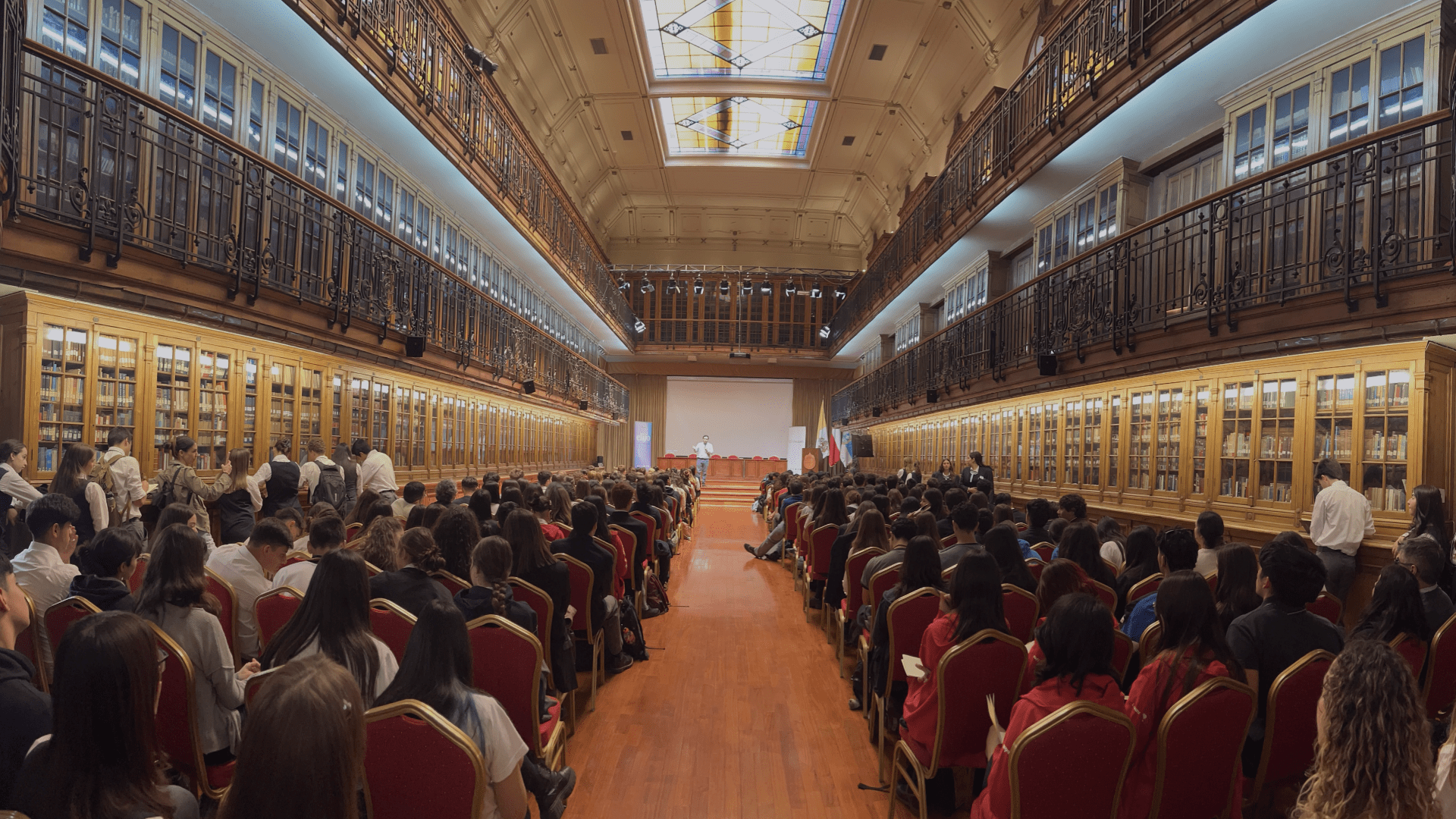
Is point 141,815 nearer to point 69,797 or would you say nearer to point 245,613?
point 69,797

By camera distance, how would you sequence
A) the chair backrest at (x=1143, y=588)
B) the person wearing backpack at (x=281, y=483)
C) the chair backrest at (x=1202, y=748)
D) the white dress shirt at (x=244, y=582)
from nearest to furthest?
1. the chair backrest at (x=1202, y=748)
2. the white dress shirt at (x=244, y=582)
3. the chair backrest at (x=1143, y=588)
4. the person wearing backpack at (x=281, y=483)

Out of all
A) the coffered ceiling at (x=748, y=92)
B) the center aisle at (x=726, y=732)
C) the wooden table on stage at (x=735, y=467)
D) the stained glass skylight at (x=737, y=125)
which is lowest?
the center aisle at (x=726, y=732)

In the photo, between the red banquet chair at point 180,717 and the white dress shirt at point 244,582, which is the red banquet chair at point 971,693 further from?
the white dress shirt at point 244,582

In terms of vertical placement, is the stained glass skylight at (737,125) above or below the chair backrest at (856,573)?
above

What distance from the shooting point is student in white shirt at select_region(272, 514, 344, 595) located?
3865 millimetres

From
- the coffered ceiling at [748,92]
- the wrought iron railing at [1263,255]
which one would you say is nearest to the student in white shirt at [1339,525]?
the wrought iron railing at [1263,255]

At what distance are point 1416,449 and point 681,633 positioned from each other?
629cm

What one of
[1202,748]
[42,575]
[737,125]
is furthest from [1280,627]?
[737,125]

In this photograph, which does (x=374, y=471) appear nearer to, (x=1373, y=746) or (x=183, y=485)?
(x=183, y=485)

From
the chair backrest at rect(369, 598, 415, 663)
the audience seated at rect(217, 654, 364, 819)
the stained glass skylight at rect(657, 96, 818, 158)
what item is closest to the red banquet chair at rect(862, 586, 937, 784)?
the chair backrest at rect(369, 598, 415, 663)

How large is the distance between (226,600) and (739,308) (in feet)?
85.2

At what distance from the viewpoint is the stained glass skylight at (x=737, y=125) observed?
63.9ft

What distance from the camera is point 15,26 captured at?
13.6ft

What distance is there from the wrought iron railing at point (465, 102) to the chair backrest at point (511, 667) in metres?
7.19
